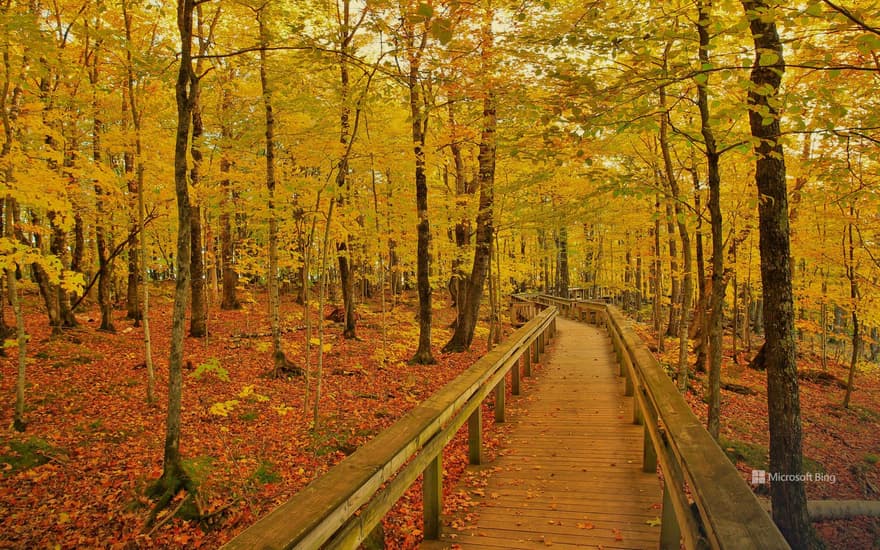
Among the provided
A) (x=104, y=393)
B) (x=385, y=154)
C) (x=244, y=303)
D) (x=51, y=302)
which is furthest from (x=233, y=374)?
(x=244, y=303)

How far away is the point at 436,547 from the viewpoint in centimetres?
340

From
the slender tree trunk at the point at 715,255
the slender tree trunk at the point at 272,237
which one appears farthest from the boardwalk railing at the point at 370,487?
the slender tree trunk at the point at 272,237

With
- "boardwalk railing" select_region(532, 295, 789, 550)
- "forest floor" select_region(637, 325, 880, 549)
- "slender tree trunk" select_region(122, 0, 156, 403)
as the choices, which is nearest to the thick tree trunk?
"boardwalk railing" select_region(532, 295, 789, 550)

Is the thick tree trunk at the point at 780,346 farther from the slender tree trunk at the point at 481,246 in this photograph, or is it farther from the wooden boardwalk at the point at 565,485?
the slender tree trunk at the point at 481,246

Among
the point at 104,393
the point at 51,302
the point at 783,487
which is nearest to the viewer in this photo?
the point at 783,487

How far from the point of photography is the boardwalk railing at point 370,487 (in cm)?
192

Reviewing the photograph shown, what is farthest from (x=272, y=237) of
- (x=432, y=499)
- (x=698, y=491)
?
(x=698, y=491)

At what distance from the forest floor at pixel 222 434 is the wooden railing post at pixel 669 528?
172cm

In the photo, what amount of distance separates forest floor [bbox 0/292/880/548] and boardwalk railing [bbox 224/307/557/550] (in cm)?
95

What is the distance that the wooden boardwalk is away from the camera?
3.58 meters

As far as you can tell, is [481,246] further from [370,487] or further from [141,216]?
[370,487]

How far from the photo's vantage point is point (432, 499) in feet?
11.5

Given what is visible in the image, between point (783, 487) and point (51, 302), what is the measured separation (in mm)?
15272

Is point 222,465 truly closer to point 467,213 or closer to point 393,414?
point 393,414
